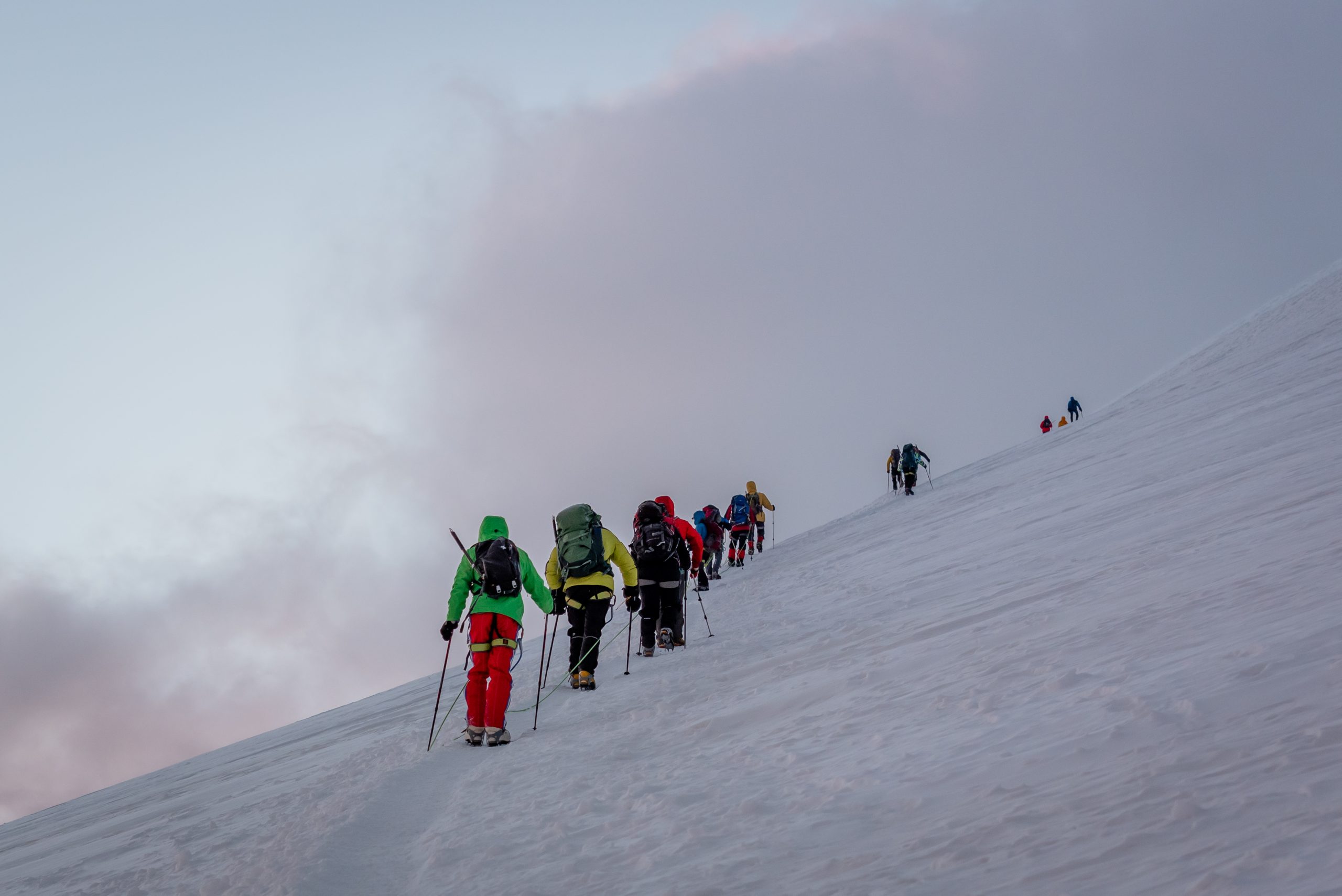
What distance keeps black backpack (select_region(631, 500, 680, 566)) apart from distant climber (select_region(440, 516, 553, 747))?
2.98 m

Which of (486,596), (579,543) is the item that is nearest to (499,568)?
(486,596)

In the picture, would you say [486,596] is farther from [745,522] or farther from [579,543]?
[745,522]

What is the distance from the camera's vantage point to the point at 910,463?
75.8 ft

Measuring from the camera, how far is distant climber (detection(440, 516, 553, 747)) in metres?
6.89

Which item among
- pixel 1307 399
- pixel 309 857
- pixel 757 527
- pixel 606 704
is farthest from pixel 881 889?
pixel 757 527

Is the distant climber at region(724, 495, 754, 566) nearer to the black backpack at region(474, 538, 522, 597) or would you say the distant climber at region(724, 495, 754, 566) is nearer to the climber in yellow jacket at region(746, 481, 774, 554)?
the climber in yellow jacket at region(746, 481, 774, 554)

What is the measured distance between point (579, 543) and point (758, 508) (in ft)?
42.3

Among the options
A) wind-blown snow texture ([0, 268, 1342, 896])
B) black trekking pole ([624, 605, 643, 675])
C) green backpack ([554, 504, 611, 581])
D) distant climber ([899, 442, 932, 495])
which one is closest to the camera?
wind-blown snow texture ([0, 268, 1342, 896])

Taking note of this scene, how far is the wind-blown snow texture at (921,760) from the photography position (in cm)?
283

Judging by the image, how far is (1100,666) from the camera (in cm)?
455

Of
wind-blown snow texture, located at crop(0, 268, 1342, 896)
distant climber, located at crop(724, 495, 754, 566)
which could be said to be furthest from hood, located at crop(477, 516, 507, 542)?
distant climber, located at crop(724, 495, 754, 566)

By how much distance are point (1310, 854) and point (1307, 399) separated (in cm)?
1227

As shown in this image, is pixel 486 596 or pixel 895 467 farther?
pixel 895 467

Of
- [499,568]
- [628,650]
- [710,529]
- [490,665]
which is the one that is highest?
[710,529]
